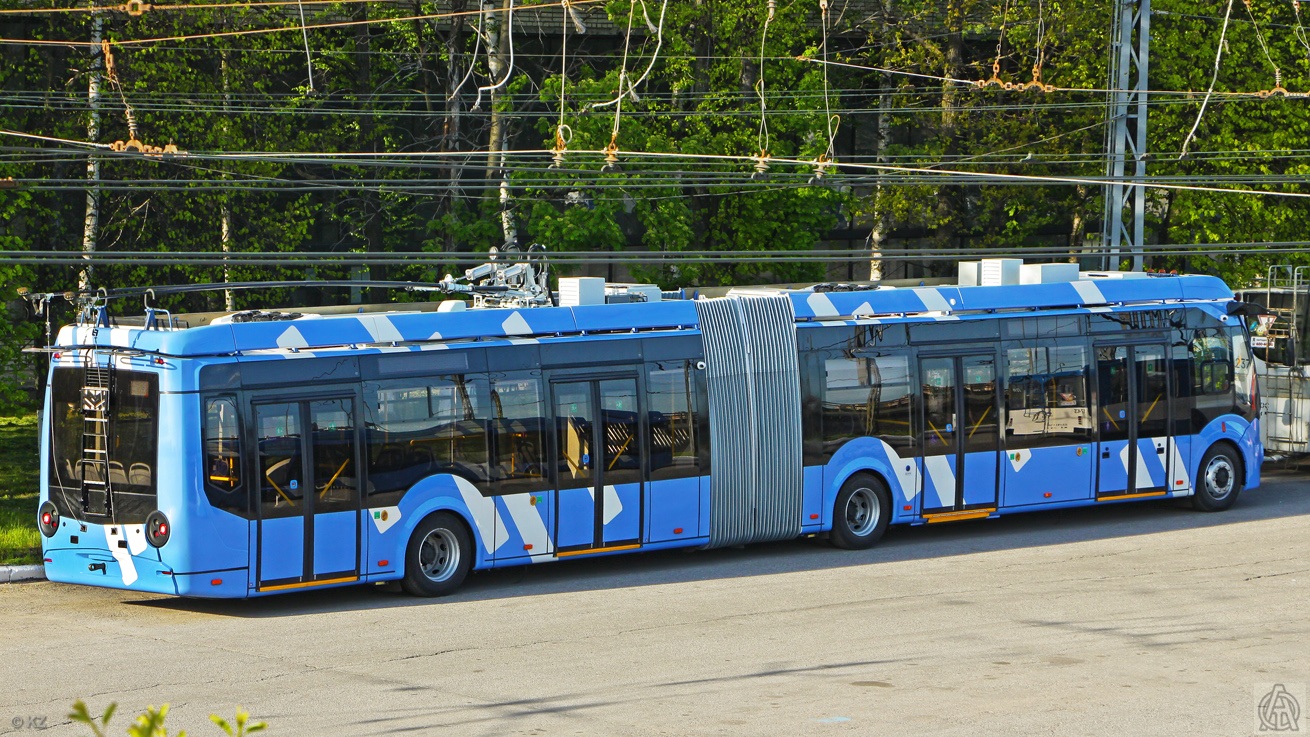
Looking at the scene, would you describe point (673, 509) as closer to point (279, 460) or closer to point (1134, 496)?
point (279, 460)

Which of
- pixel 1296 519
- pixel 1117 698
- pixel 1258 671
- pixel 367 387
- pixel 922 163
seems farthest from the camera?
pixel 922 163

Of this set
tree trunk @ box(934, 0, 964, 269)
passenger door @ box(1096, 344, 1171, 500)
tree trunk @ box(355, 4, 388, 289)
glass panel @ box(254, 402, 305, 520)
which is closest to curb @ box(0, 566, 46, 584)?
glass panel @ box(254, 402, 305, 520)

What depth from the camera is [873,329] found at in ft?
60.4

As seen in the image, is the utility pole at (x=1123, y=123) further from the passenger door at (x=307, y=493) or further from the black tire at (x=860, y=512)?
the passenger door at (x=307, y=493)

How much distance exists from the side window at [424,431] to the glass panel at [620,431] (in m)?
1.38

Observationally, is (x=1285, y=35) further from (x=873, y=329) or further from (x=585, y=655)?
(x=585, y=655)

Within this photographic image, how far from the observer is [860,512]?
1856 centimetres

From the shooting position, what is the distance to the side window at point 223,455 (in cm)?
1425

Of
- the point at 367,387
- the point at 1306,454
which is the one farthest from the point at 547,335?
the point at 1306,454

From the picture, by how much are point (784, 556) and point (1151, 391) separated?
18.2 feet

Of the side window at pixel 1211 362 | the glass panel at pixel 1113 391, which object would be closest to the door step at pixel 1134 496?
the glass panel at pixel 1113 391

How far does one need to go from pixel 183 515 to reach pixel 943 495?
8.85 metres

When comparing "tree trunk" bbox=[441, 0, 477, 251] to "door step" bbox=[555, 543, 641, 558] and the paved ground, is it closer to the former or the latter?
"door step" bbox=[555, 543, 641, 558]

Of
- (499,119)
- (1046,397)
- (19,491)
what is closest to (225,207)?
(499,119)
